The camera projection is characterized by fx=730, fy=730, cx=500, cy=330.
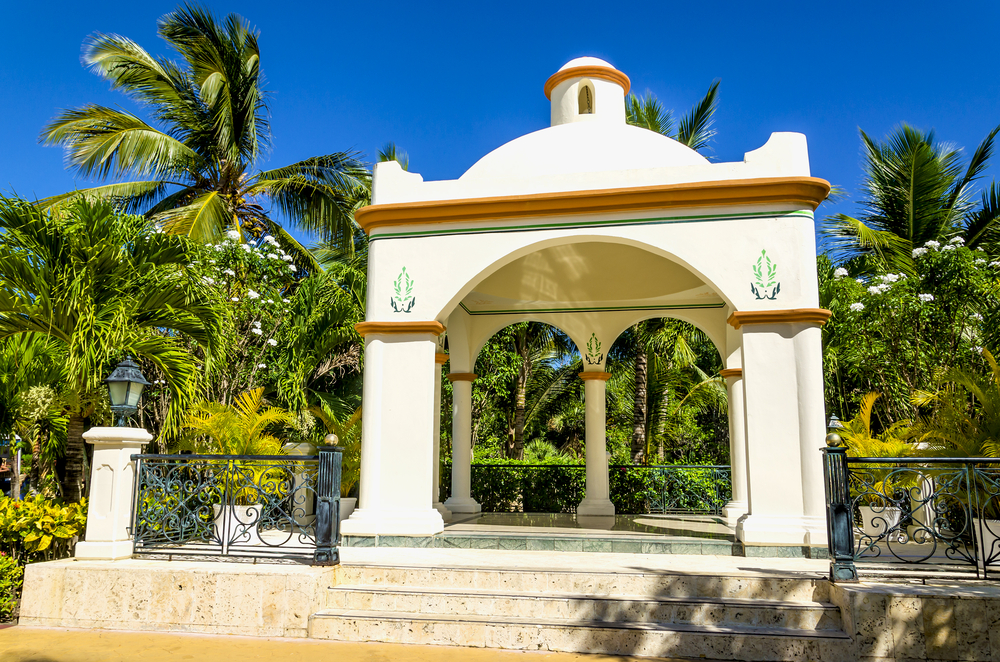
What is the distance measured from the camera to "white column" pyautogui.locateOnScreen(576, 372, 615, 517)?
436 inches

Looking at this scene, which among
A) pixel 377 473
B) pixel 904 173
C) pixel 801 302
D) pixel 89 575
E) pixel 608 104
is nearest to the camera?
pixel 89 575

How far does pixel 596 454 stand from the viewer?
11367mm

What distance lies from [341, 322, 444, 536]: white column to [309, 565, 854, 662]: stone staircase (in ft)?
4.10

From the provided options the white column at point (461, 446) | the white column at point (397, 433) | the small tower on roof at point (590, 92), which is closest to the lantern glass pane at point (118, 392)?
the white column at point (397, 433)

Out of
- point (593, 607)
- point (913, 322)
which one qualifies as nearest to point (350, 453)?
point (593, 607)

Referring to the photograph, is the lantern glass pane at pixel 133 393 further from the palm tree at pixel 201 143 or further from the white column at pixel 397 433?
the palm tree at pixel 201 143

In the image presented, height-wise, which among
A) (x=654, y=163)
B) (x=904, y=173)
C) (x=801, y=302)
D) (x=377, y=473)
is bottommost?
(x=377, y=473)

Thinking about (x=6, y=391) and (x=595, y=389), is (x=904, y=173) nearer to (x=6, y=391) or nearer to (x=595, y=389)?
(x=595, y=389)

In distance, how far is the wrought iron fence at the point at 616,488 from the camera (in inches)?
510

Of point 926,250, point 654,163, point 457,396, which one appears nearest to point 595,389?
point 457,396

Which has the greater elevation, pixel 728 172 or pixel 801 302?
pixel 728 172

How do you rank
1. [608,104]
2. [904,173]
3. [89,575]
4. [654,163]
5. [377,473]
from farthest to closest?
[904,173] < [608,104] < [654,163] < [377,473] < [89,575]

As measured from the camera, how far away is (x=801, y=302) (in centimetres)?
737

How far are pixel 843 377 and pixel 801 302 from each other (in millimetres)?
9136
